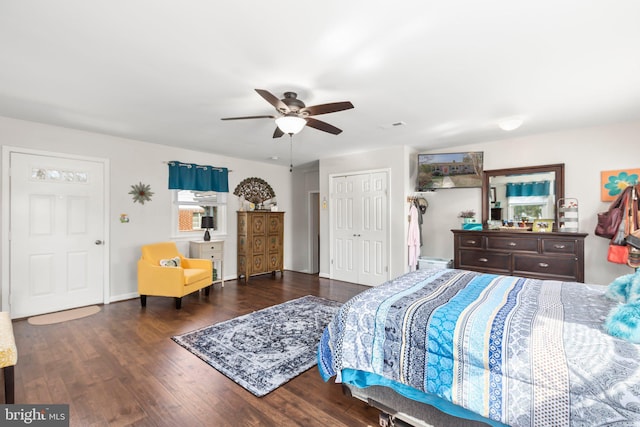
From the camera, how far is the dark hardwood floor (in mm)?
1833

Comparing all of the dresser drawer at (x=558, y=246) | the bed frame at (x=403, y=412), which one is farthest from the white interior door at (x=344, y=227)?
the bed frame at (x=403, y=412)

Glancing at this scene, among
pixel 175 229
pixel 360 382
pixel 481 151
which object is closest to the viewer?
pixel 360 382

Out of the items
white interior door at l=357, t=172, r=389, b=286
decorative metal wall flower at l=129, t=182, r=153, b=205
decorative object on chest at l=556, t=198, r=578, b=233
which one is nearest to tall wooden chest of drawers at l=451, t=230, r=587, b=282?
decorative object on chest at l=556, t=198, r=578, b=233

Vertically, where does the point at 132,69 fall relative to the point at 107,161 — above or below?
above

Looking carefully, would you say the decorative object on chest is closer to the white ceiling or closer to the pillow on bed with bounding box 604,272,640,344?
the white ceiling

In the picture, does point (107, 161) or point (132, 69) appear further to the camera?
point (107, 161)

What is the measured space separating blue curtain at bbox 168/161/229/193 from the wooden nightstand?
1.00 m

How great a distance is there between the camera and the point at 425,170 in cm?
492

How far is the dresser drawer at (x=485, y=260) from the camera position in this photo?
4.00m

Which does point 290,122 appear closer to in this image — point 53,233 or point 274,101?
point 274,101

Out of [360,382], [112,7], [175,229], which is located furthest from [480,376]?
[175,229]

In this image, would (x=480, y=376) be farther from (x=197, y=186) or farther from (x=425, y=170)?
(x=197, y=186)

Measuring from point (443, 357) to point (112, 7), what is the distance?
2.70 metres

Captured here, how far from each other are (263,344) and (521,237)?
11.9 ft
